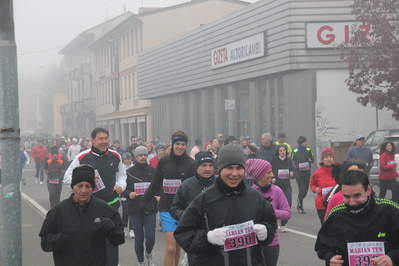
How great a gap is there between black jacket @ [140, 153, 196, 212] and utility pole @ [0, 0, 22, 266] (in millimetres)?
2657

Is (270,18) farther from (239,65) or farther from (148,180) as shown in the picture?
(148,180)

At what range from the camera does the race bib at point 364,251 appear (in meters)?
4.24

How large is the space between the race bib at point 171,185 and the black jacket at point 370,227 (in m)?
3.93

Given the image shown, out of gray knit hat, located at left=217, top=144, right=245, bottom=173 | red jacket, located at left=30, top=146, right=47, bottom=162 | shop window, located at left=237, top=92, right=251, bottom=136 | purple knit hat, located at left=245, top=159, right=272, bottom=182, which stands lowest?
red jacket, located at left=30, top=146, right=47, bottom=162

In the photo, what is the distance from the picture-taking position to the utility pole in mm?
5680

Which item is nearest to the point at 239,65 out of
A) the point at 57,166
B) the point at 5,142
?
the point at 57,166

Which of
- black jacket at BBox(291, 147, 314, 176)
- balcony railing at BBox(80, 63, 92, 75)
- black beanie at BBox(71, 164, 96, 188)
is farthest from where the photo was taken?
balcony railing at BBox(80, 63, 92, 75)

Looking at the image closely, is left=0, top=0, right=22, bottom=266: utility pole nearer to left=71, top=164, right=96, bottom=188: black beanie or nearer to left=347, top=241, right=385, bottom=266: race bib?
left=71, top=164, right=96, bottom=188: black beanie

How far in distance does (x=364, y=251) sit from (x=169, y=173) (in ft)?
13.7

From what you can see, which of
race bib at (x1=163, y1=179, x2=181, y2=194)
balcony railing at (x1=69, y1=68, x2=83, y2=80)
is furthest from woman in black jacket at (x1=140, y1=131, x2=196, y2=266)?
balcony railing at (x1=69, y1=68, x2=83, y2=80)

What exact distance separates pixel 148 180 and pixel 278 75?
17.8 metres

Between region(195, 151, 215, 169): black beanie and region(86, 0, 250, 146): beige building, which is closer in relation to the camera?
region(195, 151, 215, 169): black beanie

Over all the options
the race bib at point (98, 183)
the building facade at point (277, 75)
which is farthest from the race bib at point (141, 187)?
the building facade at point (277, 75)

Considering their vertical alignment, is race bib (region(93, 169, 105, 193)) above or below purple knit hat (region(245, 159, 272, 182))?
below
